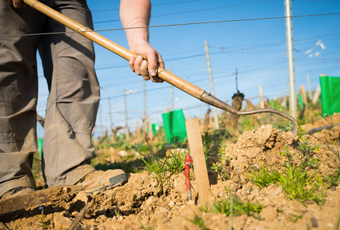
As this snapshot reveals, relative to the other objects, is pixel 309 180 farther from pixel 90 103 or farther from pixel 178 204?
pixel 90 103

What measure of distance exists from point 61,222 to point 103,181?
1.36 feet

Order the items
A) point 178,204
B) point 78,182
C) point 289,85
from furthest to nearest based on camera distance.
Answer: point 289,85, point 78,182, point 178,204

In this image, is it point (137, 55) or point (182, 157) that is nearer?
point (137, 55)

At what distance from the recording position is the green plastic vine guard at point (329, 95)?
378 centimetres

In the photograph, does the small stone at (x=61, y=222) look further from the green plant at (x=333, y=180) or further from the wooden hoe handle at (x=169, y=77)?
the green plant at (x=333, y=180)

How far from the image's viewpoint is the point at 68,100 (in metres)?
1.98

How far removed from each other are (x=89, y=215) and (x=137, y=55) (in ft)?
4.15

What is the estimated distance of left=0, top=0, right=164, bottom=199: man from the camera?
1.73 metres

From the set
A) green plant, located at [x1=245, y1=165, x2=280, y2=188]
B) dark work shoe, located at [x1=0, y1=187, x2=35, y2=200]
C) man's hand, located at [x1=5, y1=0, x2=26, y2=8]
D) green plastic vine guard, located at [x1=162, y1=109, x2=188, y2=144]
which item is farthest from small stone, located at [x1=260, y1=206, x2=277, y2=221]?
green plastic vine guard, located at [x1=162, y1=109, x2=188, y2=144]

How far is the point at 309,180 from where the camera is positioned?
133 centimetres

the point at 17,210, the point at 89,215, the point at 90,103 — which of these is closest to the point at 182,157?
the point at 89,215

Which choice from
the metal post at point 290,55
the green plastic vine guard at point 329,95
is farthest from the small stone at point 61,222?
the metal post at point 290,55

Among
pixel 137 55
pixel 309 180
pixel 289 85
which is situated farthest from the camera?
pixel 289 85

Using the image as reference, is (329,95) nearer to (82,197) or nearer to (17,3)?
(82,197)
